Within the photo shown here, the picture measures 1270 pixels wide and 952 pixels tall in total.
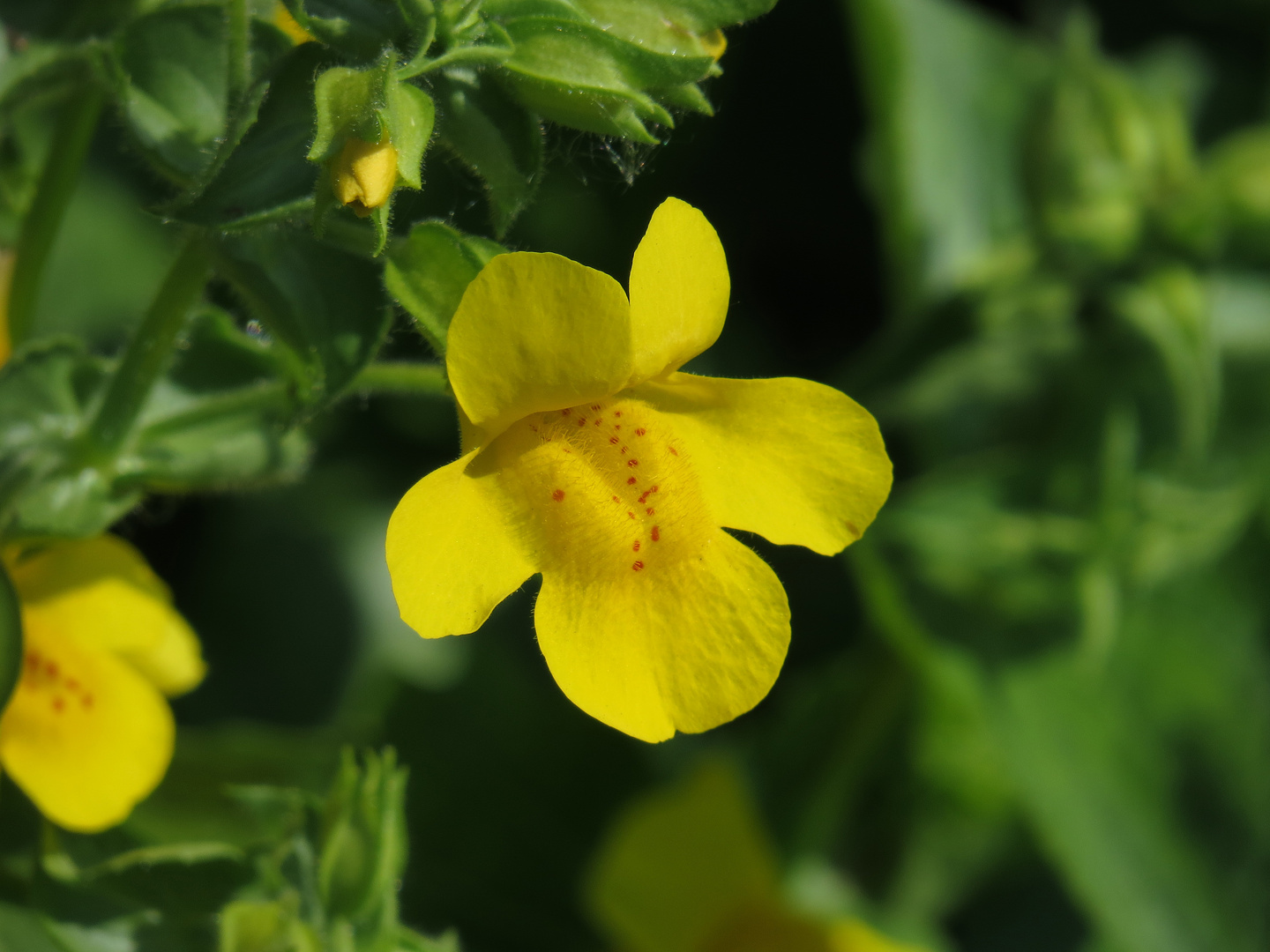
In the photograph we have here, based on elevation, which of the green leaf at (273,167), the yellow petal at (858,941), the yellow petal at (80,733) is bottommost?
the yellow petal at (858,941)

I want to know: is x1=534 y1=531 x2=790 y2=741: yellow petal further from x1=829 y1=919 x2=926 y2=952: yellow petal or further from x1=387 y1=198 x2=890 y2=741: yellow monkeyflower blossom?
x1=829 y1=919 x2=926 y2=952: yellow petal

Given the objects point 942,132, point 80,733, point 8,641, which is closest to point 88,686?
point 80,733

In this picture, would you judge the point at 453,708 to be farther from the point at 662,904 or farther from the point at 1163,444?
the point at 1163,444

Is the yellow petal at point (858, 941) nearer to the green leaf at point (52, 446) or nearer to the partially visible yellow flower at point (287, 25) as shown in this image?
the green leaf at point (52, 446)

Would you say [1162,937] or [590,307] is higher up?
[590,307]

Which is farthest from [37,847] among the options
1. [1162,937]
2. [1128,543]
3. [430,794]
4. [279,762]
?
[1162,937]

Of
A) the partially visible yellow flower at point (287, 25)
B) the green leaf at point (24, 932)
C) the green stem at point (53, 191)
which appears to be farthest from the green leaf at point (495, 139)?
the green leaf at point (24, 932)
